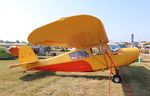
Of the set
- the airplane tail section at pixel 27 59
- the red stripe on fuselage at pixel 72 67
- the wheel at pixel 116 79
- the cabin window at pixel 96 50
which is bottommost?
the wheel at pixel 116 79

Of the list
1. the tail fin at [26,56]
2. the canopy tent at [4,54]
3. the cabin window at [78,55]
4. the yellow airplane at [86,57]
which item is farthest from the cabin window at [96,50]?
the canopy tent at [4,54]

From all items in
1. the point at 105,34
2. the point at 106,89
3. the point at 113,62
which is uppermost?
the point at 105,34

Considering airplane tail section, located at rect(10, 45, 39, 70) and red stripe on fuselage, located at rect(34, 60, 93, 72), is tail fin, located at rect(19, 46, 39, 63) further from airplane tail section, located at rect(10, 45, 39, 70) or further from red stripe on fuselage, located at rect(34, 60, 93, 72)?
red stripe on fuselage, located at rect(34, 60, 93, 72)

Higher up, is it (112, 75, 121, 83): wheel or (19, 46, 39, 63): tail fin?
(19, 46, 39, 63): tail fin

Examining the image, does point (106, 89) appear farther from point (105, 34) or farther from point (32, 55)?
point (32, 55)

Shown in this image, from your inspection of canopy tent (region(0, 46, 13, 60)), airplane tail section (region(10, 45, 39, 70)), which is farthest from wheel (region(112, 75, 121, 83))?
canopy tent (region(0, 46, 13, 60))

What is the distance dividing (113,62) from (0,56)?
1698 centimetres

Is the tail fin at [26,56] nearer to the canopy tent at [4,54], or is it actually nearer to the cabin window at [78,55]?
the cabin window at [78,55]

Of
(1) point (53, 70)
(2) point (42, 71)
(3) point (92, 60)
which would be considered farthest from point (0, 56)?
(3) point (92, 60)

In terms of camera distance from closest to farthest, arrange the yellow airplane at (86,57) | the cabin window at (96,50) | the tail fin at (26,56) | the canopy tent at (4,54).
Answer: the yellow airplane at (86,57) → the cabin window at (96,50) → the tail fin at (26,56) → the canopy tent at (4,54)

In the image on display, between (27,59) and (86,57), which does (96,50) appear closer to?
(86,57)

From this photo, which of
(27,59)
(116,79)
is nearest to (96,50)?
(116,79)

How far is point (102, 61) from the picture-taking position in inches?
403

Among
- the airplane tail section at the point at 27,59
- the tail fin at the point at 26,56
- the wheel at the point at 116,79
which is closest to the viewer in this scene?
the wheel at the point at 116,79
